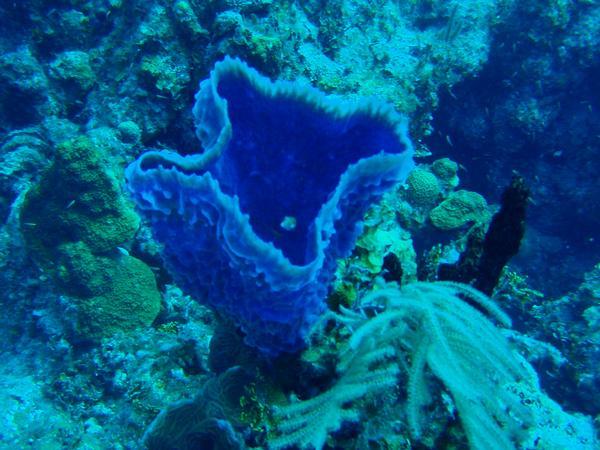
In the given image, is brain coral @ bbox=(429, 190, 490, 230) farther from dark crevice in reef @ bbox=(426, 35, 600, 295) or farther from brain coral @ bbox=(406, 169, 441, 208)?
dark crevice in reef @ bbox=(426, 35, 600, 295)

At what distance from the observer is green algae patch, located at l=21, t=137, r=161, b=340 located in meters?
5.02

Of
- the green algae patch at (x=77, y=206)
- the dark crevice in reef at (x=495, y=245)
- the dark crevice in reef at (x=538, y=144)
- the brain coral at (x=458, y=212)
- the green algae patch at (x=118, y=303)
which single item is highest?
the dark crevice in reef at (x=538, y=144)

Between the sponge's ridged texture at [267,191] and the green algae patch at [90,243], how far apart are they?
2991mm

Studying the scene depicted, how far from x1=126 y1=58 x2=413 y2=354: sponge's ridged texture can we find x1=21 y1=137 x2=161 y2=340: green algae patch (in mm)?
2991

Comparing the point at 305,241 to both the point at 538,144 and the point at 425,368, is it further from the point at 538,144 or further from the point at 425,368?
the point at 538,144

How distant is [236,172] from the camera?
9.30ft

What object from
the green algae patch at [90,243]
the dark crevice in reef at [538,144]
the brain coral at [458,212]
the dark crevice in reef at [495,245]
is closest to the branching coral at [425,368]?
the dark crevice in reef at [495,245]

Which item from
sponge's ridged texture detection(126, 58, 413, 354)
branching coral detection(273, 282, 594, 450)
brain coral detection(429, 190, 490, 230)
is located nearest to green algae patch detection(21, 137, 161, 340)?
sponge's ridged texture detection(126, 58, 413, 354)

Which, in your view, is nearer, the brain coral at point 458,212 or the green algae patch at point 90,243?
the green algae patch at point 90,243

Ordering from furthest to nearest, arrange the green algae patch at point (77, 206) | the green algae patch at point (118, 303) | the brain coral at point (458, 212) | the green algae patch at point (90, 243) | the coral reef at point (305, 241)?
the brain coral at point (458, 212) < the green algae patch at point (118, 303) < the green algae patch at point (90, 243) < the green algae patch at point (77, 206) < the coral reef at point (305, 241)

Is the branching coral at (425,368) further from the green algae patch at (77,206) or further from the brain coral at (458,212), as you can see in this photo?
the brain coral at (458,212)

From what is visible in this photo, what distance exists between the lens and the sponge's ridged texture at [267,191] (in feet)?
6.66

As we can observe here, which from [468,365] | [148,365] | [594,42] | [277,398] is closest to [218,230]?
[277,398]

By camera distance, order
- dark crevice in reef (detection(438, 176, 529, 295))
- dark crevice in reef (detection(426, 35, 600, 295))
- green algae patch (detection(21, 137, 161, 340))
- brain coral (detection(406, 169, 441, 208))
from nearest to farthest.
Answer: dark crevice in reef (detection(438, 176, 529, 295))
green algae patch (detection(21, 137, 161, 340))
brain coral (detection(406, 169, 441, 208))
dark crevice in reef (detection(426, 35, 600, 295))
